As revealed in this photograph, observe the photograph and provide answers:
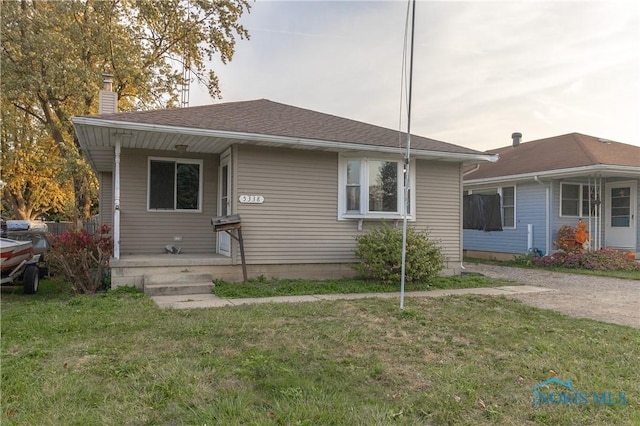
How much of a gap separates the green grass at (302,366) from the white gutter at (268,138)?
2962 mm

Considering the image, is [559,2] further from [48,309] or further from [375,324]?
[48,309]

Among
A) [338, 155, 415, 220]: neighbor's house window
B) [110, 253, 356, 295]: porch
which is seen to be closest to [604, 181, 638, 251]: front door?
[338, 155, 415, 220]: neighbor's house window

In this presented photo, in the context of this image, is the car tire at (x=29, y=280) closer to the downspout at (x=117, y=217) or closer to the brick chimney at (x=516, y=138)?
the downspout at (x=117, y=217)

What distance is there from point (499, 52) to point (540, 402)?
8.81m

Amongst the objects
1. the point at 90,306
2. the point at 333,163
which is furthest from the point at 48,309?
the point at 333,163

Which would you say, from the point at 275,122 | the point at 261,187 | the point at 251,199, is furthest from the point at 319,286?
the point at 275,122

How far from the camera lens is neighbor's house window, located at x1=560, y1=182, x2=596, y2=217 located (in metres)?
13.3

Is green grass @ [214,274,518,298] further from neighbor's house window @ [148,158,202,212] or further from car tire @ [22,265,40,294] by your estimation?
car tire @ [22,265,40,294]

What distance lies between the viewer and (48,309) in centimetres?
582

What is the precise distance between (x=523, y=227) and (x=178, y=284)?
11.0m

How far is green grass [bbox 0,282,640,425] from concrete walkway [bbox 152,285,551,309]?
0.52m

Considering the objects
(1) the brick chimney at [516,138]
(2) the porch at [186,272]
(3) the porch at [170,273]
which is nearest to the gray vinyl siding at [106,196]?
(2) the porch at [186,272]

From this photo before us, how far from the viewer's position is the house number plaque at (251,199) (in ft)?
26.9

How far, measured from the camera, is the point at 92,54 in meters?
15.7
